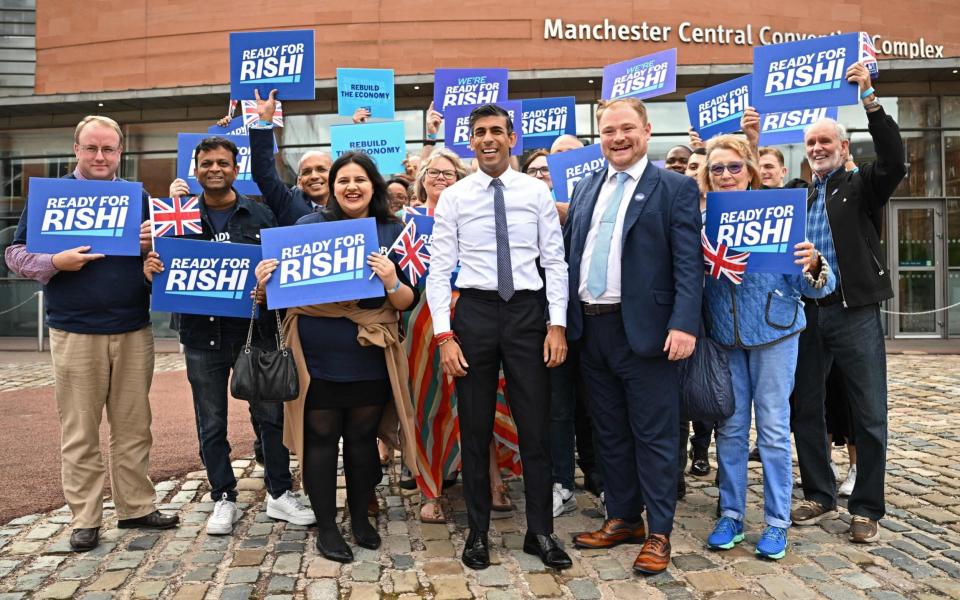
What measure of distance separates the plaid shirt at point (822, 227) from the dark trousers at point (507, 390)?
1842 millimetres

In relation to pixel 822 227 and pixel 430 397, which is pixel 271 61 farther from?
pixel 822 227

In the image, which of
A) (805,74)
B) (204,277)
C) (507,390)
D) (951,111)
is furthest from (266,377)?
(951,111)

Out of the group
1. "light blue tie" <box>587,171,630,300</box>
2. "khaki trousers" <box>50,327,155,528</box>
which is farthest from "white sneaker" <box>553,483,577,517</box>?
"khaki trousers" <box>50,327,155,528</box>

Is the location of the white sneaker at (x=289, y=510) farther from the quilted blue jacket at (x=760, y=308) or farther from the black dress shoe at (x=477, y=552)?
the quilted blue jacket at (x=760, y=308)

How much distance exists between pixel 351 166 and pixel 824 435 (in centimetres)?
333

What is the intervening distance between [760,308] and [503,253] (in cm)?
146

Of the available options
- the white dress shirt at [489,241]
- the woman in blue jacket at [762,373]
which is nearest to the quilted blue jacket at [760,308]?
the woman in blue jacket at [762,373]

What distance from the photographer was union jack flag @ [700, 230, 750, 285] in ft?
12.7

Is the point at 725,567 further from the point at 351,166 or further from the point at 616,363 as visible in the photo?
the point at 351,166

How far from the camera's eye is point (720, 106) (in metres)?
6.48

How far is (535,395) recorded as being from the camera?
3889 millimetres

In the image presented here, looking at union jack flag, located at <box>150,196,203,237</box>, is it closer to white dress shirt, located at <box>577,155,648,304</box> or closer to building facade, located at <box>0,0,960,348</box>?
white dress shirt, located at <box>577,155,648,304</box>

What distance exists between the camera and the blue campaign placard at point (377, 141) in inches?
281

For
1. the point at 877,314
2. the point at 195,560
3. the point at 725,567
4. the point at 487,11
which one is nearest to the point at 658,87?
the point at 877,314
